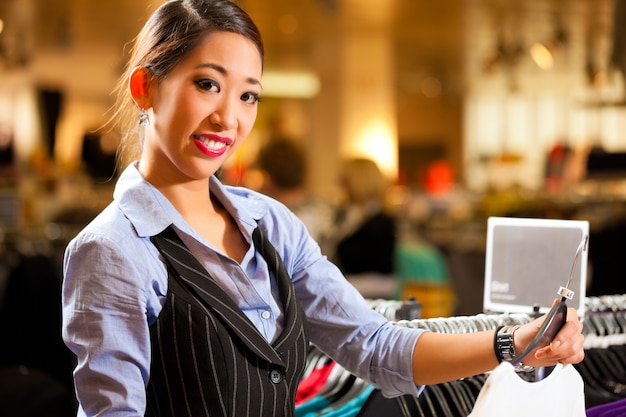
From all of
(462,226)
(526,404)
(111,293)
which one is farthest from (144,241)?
(462,226)

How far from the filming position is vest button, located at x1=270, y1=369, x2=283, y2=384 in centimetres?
138

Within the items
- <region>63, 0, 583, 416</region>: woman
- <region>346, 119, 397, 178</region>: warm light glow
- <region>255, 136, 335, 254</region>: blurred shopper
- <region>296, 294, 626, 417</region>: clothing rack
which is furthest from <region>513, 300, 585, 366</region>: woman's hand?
<region>346, 119, 397, 178</region>: warm light glow

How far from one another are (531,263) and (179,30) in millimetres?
755

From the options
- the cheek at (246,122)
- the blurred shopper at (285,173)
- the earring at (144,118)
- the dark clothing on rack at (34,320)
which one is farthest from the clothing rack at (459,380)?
the dark clothing on rack at (34,320)

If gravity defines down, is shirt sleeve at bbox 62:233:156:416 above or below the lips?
below

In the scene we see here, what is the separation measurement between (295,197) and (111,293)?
3255 millimetres

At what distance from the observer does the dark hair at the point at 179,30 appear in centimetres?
138

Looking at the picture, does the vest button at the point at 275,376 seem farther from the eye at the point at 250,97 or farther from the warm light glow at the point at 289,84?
the warm light glow at the point at 289,84

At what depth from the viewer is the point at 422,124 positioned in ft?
61.8

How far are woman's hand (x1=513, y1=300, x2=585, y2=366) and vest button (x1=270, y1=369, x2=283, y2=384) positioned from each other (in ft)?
1.19

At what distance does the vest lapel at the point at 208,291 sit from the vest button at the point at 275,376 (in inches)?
0.7

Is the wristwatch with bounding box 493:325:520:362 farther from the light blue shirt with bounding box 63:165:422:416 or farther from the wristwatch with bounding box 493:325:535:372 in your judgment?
the light blue shirt with bounding box 63:165:422:416

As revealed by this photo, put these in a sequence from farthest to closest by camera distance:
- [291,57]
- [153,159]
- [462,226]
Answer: [291,57] → [462,226] → [153,159]

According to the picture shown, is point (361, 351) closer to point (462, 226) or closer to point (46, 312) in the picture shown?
point (46, 312)
